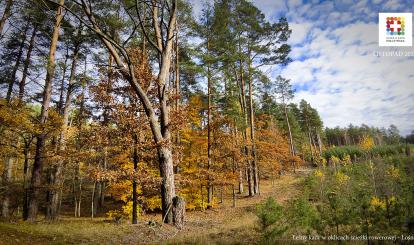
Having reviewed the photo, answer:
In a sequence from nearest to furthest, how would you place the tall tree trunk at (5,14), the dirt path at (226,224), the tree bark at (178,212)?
the dirt path at (226,224), the tree bark at (178,212), the tall tree trunk at (5,14)

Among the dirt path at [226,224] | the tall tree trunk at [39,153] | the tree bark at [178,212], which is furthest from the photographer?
the tall tree trunk at [39,153]

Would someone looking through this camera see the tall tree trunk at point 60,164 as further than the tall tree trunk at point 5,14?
Yes

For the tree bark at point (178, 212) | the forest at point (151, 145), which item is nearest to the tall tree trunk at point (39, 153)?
the forest at point (151, 145)

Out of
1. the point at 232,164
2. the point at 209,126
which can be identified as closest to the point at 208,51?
the point at 209,126

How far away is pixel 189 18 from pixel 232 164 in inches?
463

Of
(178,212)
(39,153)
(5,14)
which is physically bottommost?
(178,212)

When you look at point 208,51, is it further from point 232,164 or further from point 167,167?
point 167,167

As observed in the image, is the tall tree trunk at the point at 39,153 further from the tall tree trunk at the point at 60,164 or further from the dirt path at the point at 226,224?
the dirt path at the point at 226,224

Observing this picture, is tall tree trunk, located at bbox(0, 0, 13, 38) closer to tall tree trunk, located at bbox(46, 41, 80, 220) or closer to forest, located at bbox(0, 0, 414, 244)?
forest, located at bbox(0, 0, 414, 244)

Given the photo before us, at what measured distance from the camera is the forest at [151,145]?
6273mm

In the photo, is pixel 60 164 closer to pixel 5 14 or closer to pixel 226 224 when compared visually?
pixel 5 14

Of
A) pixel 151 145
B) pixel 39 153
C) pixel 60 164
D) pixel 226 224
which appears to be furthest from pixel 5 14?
pixel 226 224

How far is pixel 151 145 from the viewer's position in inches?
294

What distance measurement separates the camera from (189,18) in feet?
56.2
